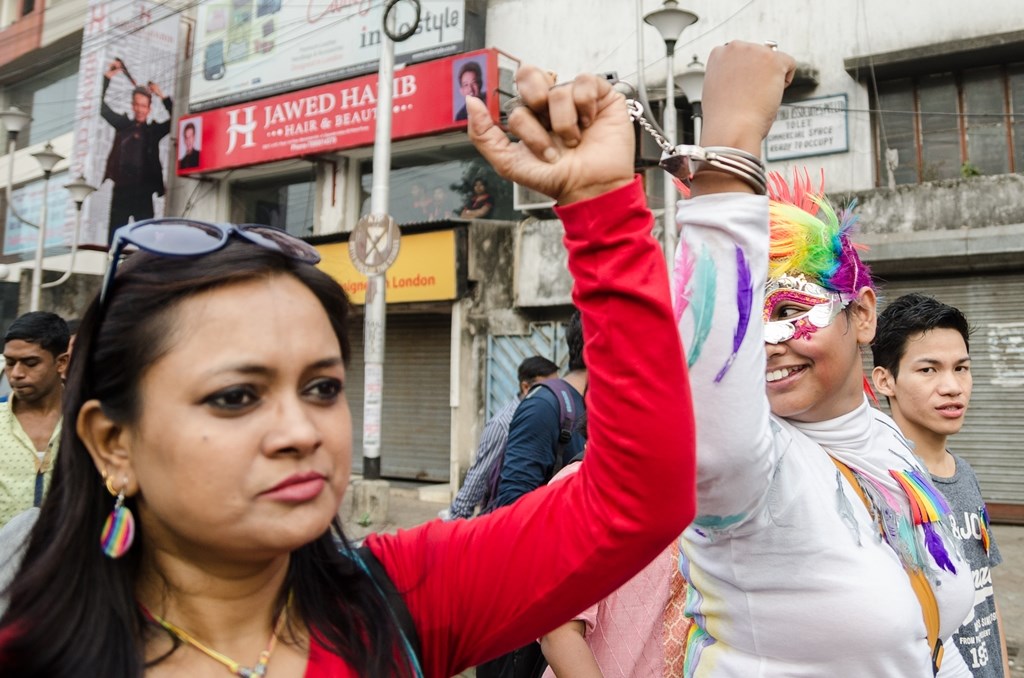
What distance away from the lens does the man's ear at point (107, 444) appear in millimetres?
1105

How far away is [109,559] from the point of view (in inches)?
44.4

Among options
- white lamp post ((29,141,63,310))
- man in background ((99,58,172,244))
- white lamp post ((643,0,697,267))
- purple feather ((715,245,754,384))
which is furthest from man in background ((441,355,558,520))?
man in background ((99,58,172,244))

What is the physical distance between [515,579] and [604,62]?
11.1 m

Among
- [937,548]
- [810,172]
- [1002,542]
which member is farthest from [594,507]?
[1002,542]

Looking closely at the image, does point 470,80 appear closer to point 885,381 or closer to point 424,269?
point 424,269

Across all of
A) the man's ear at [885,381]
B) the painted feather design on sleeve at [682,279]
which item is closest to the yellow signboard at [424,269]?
the man's ear at [885,381]

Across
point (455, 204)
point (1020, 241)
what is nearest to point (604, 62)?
point (455, 204)

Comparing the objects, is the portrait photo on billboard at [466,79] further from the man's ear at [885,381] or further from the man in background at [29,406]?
the man's ear at [885,381]

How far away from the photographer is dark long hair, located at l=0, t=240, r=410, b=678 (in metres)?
1.03

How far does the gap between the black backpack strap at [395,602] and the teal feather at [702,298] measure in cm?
60

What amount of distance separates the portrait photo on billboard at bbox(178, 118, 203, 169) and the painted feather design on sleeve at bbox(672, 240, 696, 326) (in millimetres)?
14650

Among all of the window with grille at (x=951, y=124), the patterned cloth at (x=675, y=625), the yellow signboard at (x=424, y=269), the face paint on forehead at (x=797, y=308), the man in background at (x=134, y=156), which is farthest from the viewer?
the man in background at (x=134, y=156)

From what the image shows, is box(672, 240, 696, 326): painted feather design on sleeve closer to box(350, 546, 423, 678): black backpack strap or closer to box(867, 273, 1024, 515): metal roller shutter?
box(350, 546, 423, 678): black backpack strap

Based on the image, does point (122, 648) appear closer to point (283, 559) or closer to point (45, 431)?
point (283, 559)
